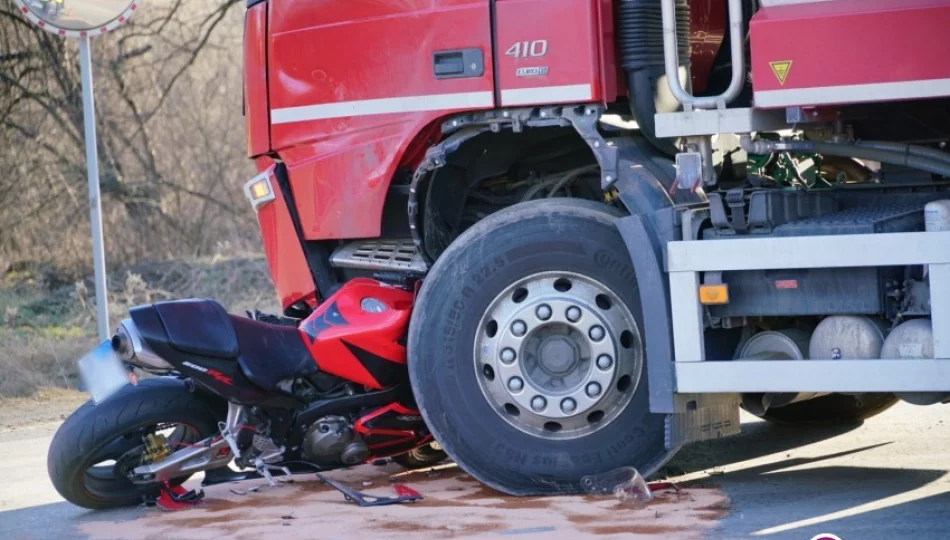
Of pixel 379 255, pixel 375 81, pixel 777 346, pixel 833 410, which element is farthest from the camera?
pixel 833 410

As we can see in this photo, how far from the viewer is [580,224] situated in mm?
6184

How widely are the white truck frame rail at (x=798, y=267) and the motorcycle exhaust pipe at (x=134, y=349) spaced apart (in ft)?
7.00

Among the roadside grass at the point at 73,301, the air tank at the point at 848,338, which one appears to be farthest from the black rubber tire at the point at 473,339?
the roadside grass at the point at 73,301

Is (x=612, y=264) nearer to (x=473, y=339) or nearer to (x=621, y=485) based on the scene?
(x=473, y=339)

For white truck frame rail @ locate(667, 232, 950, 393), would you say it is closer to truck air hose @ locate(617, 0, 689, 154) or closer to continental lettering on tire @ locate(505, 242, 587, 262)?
continental lettering on tire @ locate(505, 242, 587, 262)

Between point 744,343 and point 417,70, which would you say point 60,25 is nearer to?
point 417,70

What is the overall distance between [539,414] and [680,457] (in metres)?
1.31

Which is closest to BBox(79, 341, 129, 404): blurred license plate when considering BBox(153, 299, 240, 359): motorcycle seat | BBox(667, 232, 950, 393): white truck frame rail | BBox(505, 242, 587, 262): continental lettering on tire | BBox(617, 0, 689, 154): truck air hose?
BBox(153, 299, 240, 359): motorcycle seat

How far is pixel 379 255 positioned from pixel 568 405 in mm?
1331

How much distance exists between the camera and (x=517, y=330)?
241 inches

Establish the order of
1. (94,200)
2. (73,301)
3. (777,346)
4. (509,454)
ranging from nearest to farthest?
(777,346), (509,454), (94,200), (73,301)

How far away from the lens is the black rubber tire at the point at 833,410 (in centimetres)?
778

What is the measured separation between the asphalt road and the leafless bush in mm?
6942

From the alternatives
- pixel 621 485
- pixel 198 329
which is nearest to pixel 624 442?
pixel 621 485
